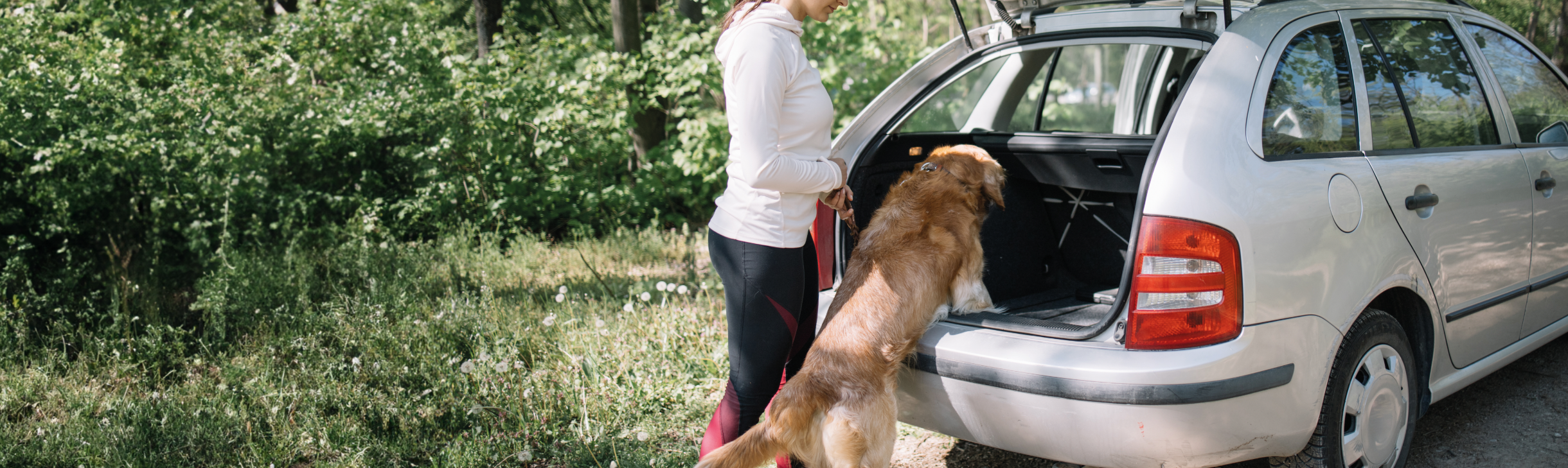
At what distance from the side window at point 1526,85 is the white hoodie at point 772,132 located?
270 cm

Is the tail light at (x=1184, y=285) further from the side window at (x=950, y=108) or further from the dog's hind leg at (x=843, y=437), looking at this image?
the side window at (x=950, y=108)

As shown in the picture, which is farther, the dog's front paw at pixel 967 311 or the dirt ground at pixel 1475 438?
the dirt ground at pixel 1475 438

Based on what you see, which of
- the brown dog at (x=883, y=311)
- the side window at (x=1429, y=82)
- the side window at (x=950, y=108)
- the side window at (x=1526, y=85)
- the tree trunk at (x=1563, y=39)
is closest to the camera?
the brown dog at (x=883, y=311)

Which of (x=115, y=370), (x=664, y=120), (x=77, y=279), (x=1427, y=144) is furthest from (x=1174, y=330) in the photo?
(x=664, y=120)

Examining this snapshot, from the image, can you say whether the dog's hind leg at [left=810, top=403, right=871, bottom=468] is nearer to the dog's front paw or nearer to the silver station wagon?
the silver station wagon

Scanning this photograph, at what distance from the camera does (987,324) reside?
2533mm

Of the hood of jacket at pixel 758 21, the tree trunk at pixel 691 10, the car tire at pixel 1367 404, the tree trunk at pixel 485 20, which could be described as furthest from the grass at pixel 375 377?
the tree trunk at pixel 485 20

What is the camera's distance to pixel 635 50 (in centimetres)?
778

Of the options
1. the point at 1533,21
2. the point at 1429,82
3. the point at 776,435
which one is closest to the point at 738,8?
the point at 776,435

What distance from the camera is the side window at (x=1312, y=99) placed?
2.39m

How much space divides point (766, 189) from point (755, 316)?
14.3 inches

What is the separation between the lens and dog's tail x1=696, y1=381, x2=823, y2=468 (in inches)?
87.1

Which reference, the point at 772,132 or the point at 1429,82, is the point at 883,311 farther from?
the point at 1429,82

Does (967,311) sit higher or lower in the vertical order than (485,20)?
lower
